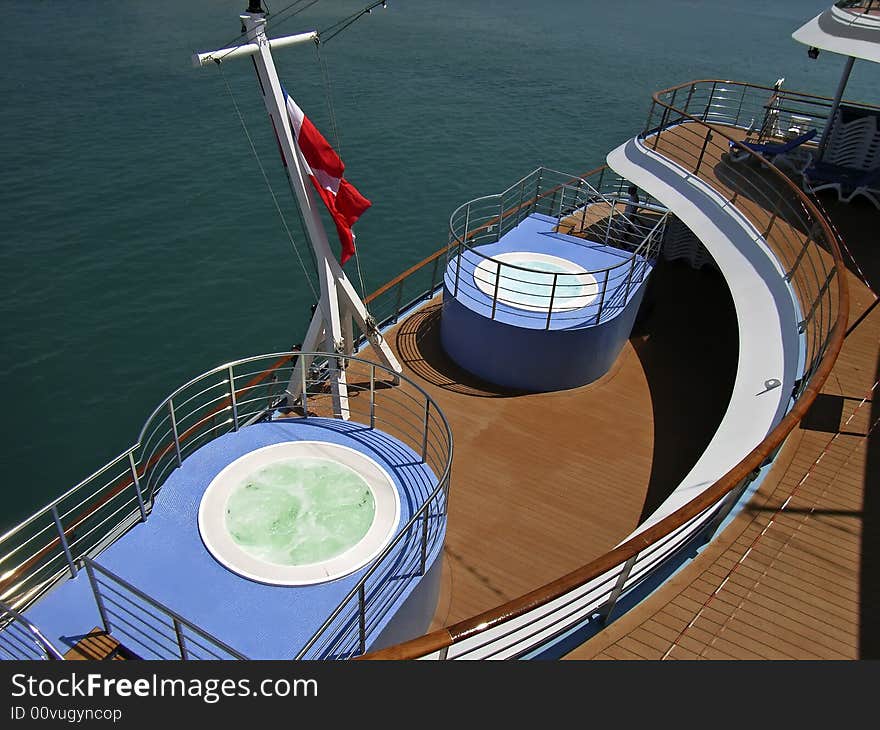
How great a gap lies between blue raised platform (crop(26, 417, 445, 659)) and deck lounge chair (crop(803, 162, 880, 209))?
1094 centimetres

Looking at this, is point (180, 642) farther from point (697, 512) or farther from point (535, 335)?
point (535, 335)

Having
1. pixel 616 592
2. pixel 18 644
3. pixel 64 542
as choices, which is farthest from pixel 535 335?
pixel 18 644

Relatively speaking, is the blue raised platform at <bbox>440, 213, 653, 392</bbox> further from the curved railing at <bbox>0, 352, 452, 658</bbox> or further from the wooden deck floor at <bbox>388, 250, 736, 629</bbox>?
the curved railing at <bbox>0, 352, 452, 658</bbox>

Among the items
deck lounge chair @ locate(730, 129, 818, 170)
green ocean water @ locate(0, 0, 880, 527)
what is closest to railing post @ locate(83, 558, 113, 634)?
green ocean water @ locate(0, 0, 880, 527)

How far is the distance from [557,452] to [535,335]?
209 centimetres

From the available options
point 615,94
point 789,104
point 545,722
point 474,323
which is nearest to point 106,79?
point 615,94

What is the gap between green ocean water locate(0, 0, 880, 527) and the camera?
16688mm

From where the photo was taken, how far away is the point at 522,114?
3684cm

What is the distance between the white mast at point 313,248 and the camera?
29.6 feet

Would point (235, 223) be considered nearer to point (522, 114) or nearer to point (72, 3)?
point (522, 114)

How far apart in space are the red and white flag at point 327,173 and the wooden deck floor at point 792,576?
641 cm

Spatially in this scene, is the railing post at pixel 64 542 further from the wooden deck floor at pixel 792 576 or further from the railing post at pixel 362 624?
the wooden deck floor at pixel 792 576

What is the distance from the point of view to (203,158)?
27719mm

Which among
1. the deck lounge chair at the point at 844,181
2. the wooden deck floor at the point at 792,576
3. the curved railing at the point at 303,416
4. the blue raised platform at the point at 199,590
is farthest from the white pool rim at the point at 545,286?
the blue raised platform at the point at 199,590
